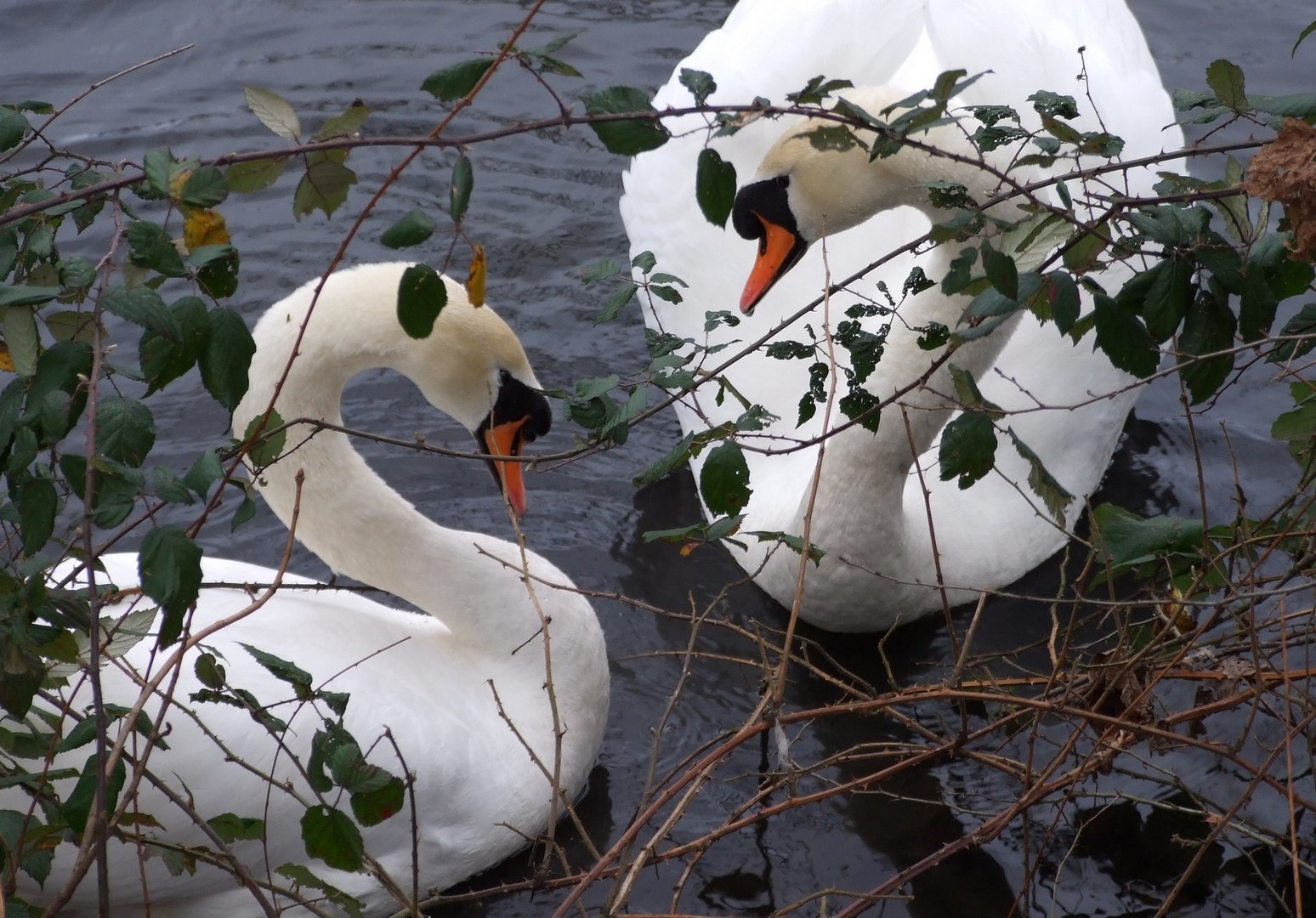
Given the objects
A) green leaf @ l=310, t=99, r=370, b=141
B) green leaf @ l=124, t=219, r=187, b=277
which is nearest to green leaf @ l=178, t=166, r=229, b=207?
green leaf @ l=124, t=219, r=187, b=277

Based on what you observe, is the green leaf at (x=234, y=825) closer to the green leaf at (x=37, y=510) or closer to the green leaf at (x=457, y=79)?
the green leaf at (x=37, y=510)

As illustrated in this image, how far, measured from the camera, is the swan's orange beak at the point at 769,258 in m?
4.18

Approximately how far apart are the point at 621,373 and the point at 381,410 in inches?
37.0

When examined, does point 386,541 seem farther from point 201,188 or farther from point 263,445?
point 201,188

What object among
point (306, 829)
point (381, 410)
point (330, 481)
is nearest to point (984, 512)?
point (330, 481)

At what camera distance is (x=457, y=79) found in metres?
2.08

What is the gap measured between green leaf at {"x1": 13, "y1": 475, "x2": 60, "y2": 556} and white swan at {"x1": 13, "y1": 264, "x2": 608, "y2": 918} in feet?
3.64

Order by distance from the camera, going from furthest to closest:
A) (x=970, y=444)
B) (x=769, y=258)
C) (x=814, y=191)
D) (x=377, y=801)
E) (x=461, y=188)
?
(x=769, y=258), (x=814, y=191), (x=970, y=444), (x=377, y=801), (x=461, y=188)

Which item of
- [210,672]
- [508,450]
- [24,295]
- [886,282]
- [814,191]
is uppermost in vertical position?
[24,295]

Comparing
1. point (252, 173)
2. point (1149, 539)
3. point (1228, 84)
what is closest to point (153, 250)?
point (252, 173)

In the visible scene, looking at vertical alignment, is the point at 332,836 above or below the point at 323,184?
below

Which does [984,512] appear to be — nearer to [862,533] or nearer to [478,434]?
[862,533]

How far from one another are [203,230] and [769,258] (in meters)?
2.15

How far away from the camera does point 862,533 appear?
440 centimetres
